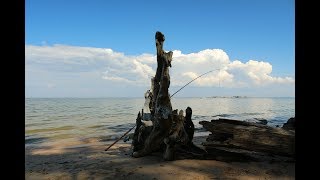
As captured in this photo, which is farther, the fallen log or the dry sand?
the fallen log

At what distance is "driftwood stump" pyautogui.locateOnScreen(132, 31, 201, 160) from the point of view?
973 cm

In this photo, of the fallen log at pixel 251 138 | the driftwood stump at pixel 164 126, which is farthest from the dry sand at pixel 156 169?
the fallen log at pixel 251 138

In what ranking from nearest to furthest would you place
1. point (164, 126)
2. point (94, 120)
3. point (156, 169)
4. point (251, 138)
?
point (156, 169) < point (251, 138) < point (164, 126) < point (94, 120)

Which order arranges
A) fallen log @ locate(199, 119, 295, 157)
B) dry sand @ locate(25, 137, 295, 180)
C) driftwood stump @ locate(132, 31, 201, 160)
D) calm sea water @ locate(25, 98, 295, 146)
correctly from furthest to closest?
calm sea water @ locate(25, 98, 295, 146) < driftwood stump @ locate(132, 31, 201, 160) < fallen log @ locate(199, 119, 295, 157) < dry sand @ locate(25, 137, 295, 180)

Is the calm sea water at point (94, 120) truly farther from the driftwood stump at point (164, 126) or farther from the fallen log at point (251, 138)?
the fallen log at point (251, 138)

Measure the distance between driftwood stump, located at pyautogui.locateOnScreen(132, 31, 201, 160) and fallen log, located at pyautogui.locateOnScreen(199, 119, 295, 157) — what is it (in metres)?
0.82

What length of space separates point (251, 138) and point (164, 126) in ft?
8.99

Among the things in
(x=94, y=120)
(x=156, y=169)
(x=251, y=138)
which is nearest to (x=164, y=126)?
(x=156, y=169)

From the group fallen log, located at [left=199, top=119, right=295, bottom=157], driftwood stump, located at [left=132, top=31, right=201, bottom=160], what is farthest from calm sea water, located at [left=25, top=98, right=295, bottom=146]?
fallen log, located at [left=199, top=119, right=295, bottom=157]

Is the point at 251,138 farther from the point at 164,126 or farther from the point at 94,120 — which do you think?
the point at 94,120

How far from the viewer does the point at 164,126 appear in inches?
389

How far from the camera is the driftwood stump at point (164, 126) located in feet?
31.9

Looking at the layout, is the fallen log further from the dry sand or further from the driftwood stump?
the driftwood stump

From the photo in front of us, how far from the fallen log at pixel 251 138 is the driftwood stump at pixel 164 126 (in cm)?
82
